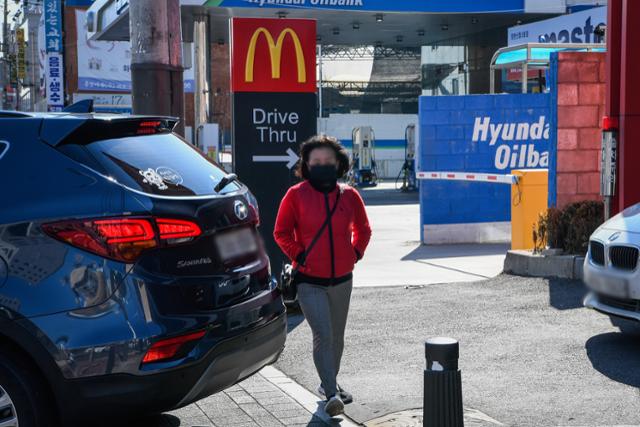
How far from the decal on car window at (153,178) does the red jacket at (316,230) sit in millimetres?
1441

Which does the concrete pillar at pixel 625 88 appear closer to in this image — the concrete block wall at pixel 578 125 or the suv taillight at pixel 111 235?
the concrete block wall at pixel 578 125

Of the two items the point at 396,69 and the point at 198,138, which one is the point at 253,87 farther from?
the point at 396,69

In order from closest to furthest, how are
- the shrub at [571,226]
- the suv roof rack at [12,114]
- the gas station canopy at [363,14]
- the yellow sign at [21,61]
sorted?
the suv roof rack at [12,114] < the shrub at [571,226] < the gas station canopy at [363,14] < the yellow sign at [21,61]

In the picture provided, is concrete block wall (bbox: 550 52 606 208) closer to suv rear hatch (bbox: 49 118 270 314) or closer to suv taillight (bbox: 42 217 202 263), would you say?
suv rear hatch (bbox: 49 118 270 314)

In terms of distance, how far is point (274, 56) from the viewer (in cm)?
958

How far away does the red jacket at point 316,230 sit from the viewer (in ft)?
19.9

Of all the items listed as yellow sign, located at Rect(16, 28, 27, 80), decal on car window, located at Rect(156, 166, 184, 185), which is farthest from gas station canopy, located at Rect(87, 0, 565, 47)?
yellow sign, located at Rect(16, 28, 27, 80)

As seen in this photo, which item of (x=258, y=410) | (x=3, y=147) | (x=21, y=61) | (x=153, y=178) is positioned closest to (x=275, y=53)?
(x=258, y=410)

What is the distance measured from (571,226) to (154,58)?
5.01 meters

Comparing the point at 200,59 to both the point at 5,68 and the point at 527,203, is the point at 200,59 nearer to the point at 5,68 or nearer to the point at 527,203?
the point at 527,203

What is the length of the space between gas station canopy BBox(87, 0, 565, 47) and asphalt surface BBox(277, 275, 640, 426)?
1623cm

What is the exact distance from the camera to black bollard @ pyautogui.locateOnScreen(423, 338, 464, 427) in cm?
459

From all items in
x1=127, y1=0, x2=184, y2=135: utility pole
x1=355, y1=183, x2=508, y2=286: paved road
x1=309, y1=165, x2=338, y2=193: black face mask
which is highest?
x1=127, y1=0, x2=184, y2=135: utility pole

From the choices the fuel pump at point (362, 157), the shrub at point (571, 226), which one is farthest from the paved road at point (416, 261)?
the fuel pump at point (362, 157)
